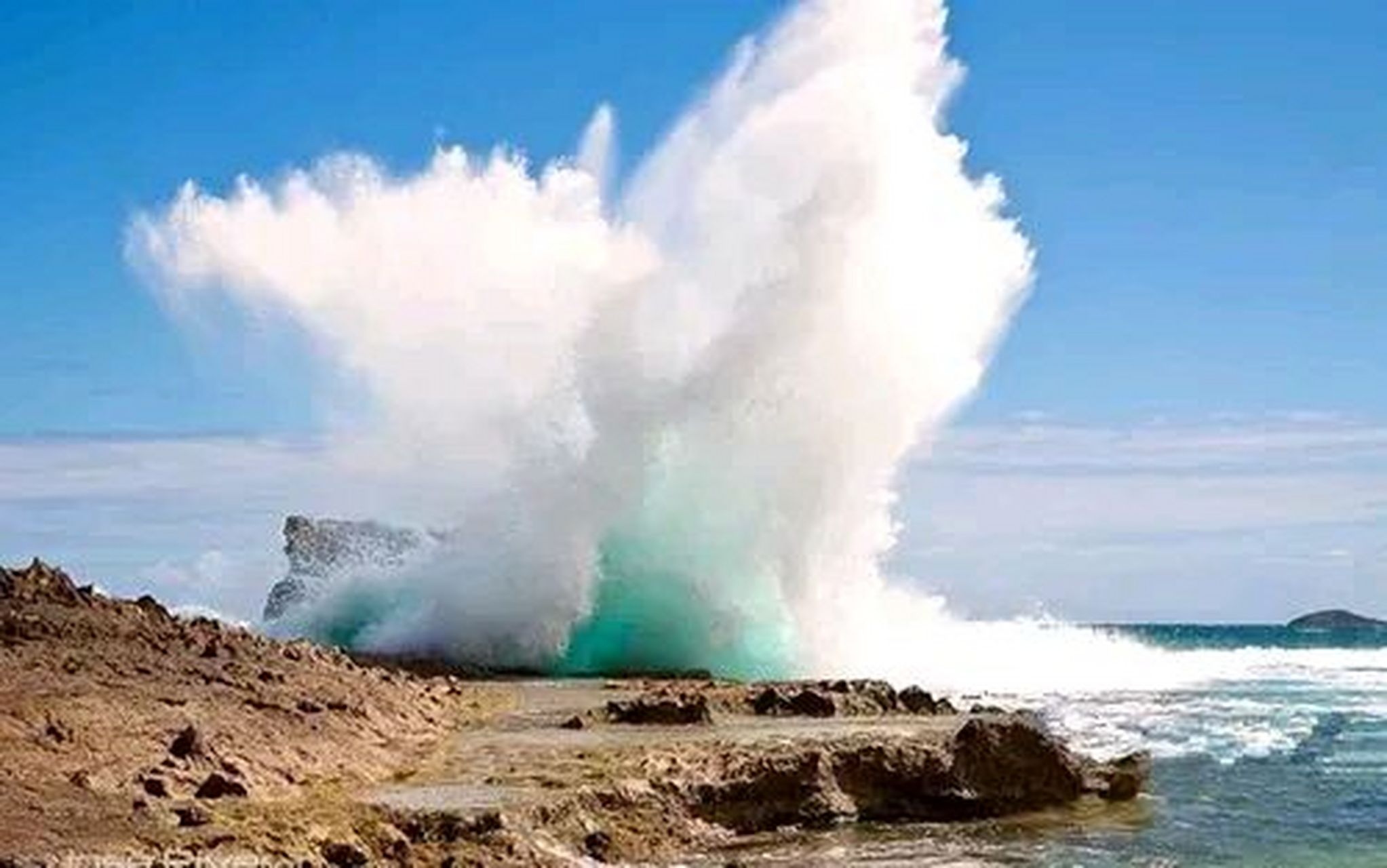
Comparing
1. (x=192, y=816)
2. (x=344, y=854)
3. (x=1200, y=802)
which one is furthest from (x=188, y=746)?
(x=1200, y=802)

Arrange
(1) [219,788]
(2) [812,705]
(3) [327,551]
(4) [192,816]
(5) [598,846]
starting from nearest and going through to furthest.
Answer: (4) [192,816], (1) [219,788], (5) [598,846], (2) [812,705], (3) [327,551]

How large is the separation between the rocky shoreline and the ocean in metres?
0.84

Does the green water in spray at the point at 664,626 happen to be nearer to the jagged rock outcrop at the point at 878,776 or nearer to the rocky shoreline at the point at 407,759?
the rocky shoreline at the point at 407,759

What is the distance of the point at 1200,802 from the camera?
22.9 m

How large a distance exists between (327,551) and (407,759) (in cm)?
3636

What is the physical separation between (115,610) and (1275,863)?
13.8 metres

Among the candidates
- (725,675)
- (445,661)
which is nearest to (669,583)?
(725,675)

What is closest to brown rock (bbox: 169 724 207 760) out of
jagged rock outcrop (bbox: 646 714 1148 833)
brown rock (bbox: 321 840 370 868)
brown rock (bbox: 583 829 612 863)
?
brown rock (bbox: 321 840 370 868)

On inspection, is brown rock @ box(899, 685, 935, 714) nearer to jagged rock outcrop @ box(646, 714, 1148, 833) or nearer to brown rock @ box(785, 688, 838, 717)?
brown rock @ box(785, 688, 838, 717)

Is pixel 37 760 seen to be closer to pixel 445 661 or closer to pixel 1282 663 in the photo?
Answer: pixel 445 661

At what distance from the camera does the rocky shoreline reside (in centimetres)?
1438

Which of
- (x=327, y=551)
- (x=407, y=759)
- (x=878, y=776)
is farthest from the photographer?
(x=327, y=551)

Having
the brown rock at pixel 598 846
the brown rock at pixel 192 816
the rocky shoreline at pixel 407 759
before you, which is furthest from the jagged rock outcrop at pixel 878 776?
the brown rock at pixel 192 816

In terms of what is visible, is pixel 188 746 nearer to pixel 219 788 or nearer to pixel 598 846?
pixel 219 788
